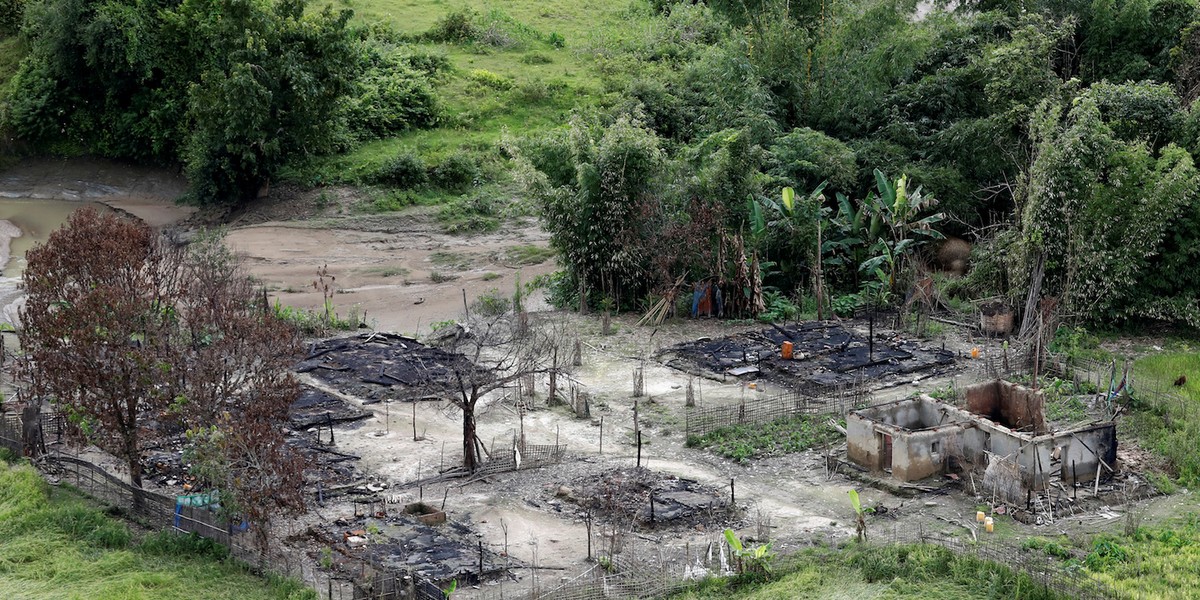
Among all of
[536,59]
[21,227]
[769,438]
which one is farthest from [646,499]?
[536,59]

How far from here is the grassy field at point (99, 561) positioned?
16.4m

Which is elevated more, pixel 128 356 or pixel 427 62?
pixel 427 62

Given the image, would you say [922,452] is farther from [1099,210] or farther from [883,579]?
[1099,210]

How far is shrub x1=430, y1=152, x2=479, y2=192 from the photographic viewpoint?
3975cm

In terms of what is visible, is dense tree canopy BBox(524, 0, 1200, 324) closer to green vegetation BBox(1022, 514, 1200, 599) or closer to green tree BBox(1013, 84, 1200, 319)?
green tree BBox(1013, 84, 1200, 319)

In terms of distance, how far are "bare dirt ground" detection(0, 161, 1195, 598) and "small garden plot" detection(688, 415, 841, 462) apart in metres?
0.26

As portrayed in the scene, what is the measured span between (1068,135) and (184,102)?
25915mm

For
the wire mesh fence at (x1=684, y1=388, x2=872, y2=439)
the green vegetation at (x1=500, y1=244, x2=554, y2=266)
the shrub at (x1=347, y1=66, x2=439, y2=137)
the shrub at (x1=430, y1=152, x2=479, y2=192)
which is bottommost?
the wire mesh fence at (x1=684, y1=388, x2=872, y2=439)

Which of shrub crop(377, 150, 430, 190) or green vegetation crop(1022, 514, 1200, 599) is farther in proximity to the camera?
shrub crop(377, 150, 430, 190)

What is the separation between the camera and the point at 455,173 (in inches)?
1569

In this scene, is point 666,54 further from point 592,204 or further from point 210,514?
point 210,514

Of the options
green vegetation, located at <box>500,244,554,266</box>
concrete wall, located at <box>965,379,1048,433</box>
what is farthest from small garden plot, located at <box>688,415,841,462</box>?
green vegetation, located at <box>500,244,554,266</box>

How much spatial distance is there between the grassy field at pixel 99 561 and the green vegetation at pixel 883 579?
5.44 metres

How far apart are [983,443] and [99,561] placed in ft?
41.0
